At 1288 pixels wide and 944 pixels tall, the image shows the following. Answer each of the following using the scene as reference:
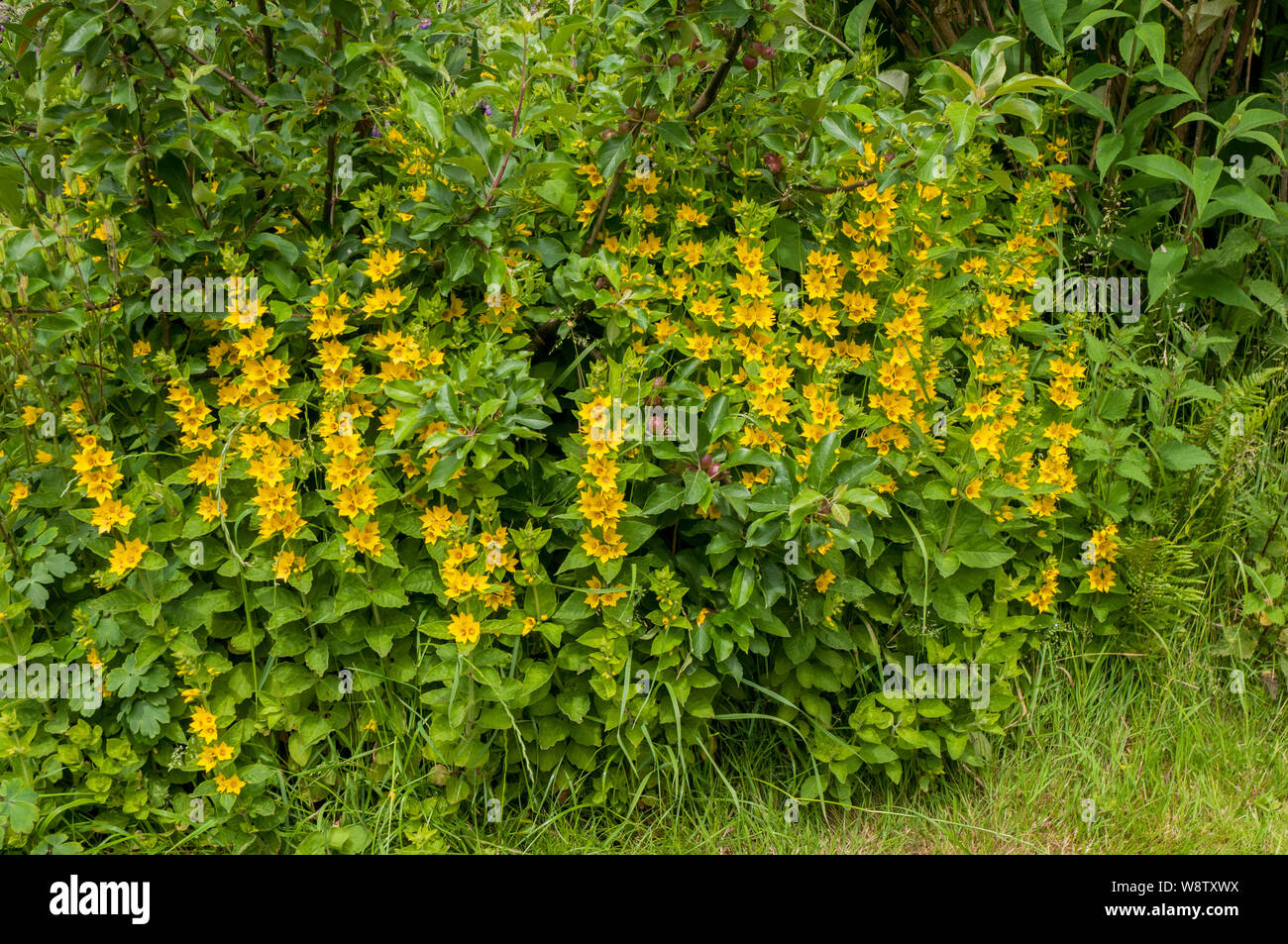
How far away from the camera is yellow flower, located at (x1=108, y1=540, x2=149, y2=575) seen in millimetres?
2266

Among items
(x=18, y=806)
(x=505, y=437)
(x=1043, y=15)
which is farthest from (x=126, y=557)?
(x=1043, y=15)

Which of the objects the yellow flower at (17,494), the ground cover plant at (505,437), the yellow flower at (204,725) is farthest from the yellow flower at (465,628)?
the yellow flower at (17,494)

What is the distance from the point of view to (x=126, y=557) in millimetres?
2273

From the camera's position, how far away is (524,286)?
2.43 metres

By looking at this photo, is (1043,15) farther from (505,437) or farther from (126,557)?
(126,557)

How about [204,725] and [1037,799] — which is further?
[1037,799]

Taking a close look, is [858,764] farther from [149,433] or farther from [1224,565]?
[149,433]

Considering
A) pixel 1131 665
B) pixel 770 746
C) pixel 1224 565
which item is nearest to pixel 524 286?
pixel 770 746

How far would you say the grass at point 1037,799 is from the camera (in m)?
2.43

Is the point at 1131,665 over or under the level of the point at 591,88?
under

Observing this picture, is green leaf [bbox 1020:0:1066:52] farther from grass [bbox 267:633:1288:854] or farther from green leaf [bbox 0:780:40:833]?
green leaf [bbox 0:780:40:833]

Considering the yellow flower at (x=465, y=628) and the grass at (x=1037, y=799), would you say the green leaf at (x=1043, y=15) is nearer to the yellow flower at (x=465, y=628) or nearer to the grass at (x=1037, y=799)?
the grass at (x=1037, y=799)

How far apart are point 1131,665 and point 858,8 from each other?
2027mm

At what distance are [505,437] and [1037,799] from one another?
5.26 ft
